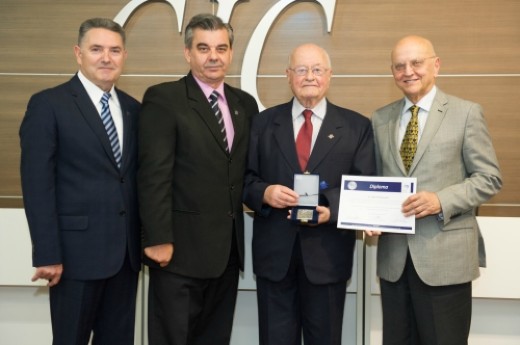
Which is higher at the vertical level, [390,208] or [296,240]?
[390,208]

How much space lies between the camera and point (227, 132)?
2.26 m

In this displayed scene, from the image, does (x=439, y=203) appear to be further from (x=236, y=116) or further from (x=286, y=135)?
(x=236, y=116)

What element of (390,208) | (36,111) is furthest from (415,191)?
(36,111)

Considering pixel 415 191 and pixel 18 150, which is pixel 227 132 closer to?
pixel 415 191

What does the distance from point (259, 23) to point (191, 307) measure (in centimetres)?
211

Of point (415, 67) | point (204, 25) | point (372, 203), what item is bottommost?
point (372, 203)

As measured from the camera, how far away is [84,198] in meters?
2.02

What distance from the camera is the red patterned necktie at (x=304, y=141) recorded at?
2183mm

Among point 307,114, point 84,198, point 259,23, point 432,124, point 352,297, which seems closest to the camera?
point 84,198

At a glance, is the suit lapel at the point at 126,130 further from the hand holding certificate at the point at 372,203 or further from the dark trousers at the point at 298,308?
the hand holding certificate at the point at 372,203

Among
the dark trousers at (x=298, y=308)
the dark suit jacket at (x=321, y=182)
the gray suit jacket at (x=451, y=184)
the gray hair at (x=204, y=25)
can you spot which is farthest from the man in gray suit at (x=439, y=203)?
the gray hair at (x=204, y=25)

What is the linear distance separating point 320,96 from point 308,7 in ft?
5.20

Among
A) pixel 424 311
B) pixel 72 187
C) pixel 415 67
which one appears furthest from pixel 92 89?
pixel 424 311

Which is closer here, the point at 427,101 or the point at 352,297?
the point at 427,101
